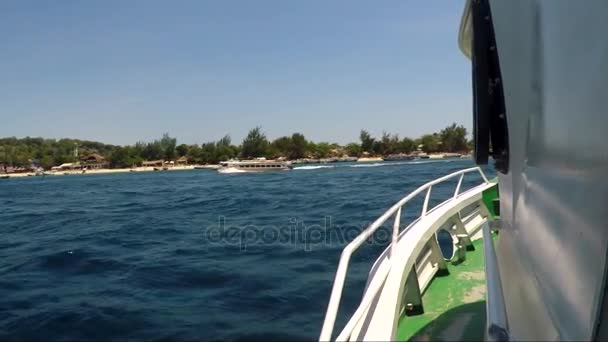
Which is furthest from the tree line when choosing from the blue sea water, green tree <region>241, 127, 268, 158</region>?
the blue sea water

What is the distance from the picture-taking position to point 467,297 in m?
3.93

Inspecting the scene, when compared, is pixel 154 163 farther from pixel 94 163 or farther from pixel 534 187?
pixel 534 187

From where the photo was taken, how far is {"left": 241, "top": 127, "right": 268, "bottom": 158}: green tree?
382 ft

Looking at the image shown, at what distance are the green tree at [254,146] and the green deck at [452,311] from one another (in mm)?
112689

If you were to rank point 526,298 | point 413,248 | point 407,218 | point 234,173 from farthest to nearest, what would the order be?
1. point 234,173
2. point 407,218
3. point 413,248
4. point 526,298

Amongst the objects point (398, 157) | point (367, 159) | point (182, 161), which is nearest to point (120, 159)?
point (182, 161)

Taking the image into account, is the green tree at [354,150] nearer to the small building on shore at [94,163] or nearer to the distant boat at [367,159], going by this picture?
the distant boat at [367,159]

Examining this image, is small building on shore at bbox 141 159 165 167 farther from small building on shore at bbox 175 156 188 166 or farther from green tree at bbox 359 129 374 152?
green tree at bbox 359 129 374 152

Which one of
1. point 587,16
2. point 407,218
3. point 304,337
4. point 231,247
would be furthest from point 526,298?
point 407,218

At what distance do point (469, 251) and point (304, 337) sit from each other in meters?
2.54

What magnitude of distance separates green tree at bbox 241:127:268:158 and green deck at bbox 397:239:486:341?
370 feet

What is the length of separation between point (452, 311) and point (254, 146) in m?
114

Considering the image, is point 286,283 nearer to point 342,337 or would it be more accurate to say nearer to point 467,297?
point 467,297

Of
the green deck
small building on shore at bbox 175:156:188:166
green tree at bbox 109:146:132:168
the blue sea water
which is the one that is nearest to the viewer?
the green deck
